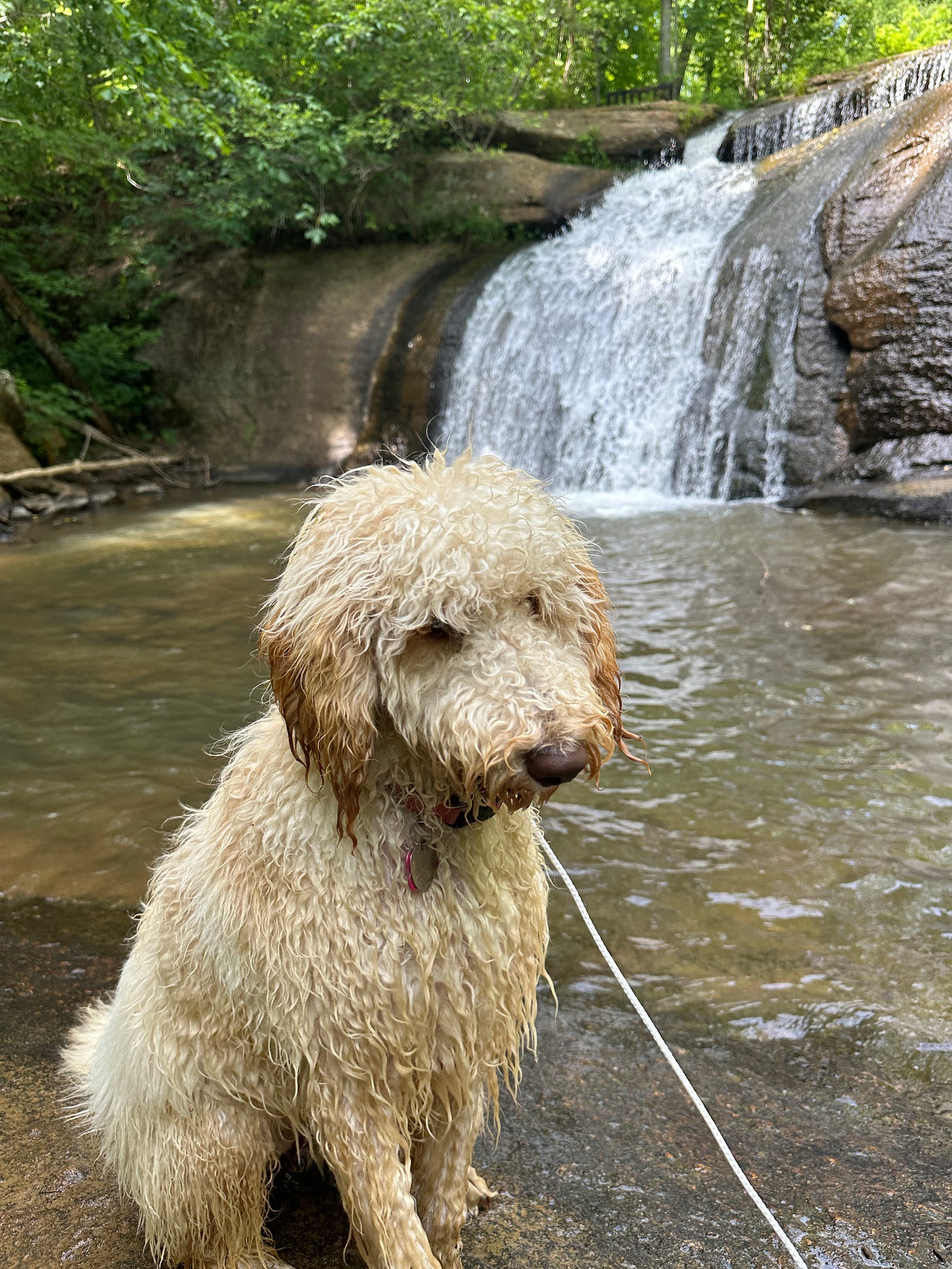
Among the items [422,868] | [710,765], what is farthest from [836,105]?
[422,868]

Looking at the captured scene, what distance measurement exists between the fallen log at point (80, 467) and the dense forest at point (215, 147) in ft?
2.26

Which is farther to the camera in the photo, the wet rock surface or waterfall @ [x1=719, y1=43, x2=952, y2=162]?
waterfall @ [x1=719, y1=43, x2=952, y2=162]

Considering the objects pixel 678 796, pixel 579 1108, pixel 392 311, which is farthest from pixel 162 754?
pixel 392 311

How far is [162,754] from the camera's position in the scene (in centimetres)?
488

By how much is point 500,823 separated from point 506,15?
1584 cm

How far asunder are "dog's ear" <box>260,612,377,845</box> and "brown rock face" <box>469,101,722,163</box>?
17558 millimetres

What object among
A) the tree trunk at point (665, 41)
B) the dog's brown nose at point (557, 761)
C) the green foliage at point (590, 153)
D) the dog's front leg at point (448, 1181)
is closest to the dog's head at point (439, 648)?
the dog's brown nose at point (557, 761)

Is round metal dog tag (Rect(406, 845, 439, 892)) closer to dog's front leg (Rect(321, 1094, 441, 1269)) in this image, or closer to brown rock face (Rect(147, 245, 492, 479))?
dog's front leg (Rect(321, 1094, 441, 1269))

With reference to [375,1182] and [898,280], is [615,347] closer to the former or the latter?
[898,280]

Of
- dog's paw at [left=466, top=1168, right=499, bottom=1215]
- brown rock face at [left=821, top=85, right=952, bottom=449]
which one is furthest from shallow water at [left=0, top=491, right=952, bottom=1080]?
brown rock face at [left=821, top=85, right=952, bottom=449]

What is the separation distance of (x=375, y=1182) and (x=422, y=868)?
2.00ft

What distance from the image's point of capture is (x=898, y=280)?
10.5 m

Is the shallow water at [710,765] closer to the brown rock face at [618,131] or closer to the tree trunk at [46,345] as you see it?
the tree trunk at [46,345]

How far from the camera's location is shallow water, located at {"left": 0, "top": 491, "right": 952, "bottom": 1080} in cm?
313
